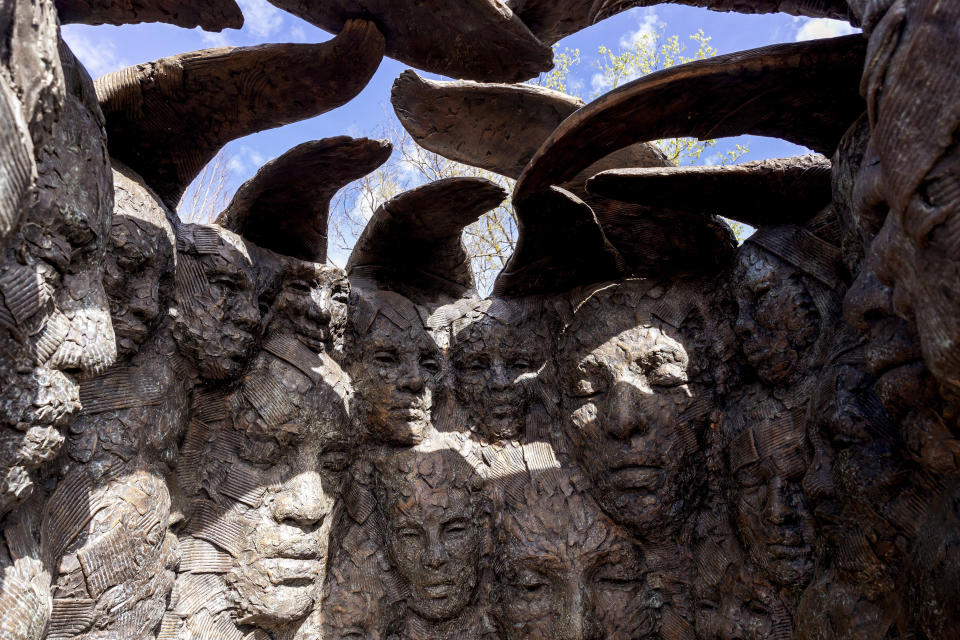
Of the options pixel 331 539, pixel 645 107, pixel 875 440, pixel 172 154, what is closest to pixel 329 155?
pixel 172 154

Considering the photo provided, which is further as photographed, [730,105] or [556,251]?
[556,251]

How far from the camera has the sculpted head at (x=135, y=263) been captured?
2.38 meters

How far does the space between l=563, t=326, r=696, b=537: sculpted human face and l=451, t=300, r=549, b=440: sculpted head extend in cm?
39

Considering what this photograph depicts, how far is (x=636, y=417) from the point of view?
3109 mm

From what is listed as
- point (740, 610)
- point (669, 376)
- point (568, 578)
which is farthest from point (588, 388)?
point (740, 610)

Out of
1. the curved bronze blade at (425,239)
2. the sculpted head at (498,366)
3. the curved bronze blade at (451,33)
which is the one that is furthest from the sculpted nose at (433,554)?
the curved bronze blade at (451,33)

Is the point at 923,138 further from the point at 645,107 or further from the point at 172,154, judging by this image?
the point at 172,154

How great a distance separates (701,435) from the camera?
314 cm

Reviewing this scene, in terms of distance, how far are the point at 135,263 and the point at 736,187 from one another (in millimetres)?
2566

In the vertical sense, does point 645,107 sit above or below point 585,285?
above

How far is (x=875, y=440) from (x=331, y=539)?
242 cm

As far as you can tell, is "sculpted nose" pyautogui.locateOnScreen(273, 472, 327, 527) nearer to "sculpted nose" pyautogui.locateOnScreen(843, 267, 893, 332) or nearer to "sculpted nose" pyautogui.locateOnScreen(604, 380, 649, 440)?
"sculpted nose" pyautogui.locateOnScreen(604, 380, 649, 440)

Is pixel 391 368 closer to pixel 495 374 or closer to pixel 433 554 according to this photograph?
pixel 495 374

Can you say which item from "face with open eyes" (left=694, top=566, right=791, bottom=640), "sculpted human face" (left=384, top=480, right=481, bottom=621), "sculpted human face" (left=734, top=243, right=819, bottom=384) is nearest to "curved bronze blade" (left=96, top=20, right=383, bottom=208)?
"sculpted human face" (left=384, top=480, right=481, bottom=621)
